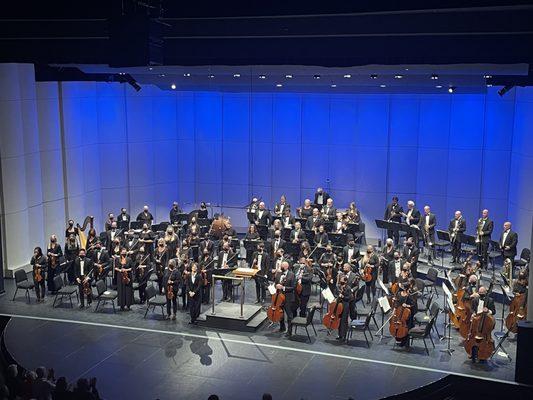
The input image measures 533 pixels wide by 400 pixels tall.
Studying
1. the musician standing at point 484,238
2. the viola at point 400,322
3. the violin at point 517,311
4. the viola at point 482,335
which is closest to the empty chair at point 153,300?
the viola at point 400,322

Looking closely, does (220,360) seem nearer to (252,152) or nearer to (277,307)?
(277,307)

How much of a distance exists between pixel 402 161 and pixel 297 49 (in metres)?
11.2

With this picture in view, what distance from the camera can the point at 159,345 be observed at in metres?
14.8

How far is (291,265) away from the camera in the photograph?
17.0m

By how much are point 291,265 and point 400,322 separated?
3.62 m

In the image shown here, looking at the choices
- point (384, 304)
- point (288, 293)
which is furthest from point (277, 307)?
point (384, 304)

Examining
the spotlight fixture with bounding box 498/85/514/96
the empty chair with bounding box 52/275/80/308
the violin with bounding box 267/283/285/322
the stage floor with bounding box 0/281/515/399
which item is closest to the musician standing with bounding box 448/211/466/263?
the stage floor with bounding box 0/281/515/399

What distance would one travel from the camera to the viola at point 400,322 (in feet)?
46.9

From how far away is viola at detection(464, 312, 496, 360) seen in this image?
1351 cm

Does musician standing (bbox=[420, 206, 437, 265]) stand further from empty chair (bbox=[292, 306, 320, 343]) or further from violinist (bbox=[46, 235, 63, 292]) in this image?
violinist (bbox=[46, 235, 63, 292])

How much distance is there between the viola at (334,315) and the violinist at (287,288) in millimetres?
897

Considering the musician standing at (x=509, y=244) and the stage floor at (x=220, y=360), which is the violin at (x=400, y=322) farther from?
the musician standing at (x=509, y=244)

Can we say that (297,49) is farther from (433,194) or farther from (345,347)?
(433,194)

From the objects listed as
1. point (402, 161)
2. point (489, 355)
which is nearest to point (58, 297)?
A: point (489, 355)
